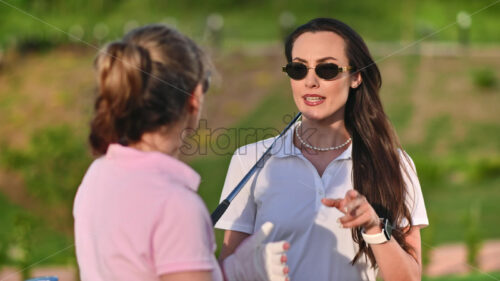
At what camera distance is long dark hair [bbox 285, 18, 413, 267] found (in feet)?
9.14

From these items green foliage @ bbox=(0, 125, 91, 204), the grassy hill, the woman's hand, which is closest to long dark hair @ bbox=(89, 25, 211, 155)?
the woman's hand

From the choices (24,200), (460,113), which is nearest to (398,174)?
(24,200)

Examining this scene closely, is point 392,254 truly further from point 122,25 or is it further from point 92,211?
point 122,25

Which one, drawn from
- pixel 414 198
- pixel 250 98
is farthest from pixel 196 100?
pixel 250 98

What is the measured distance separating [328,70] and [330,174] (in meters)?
0.42

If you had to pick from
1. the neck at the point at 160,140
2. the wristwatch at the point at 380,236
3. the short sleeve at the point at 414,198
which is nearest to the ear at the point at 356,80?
the short sleeve at the point at 414,198

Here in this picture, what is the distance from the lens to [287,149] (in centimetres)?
294

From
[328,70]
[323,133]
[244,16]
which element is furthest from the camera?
[244,16]

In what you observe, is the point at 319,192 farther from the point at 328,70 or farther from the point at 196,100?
the point at 196,100

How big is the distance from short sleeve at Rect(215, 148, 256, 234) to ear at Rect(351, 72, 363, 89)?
0.53 meters

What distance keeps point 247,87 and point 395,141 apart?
12.5 m

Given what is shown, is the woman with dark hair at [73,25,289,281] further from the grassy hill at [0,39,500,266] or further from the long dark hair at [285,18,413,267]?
the grassy hill at [0,39,500,266]

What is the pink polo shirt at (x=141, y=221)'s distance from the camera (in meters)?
1.76

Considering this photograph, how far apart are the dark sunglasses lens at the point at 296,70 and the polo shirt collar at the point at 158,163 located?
3.68 ft
